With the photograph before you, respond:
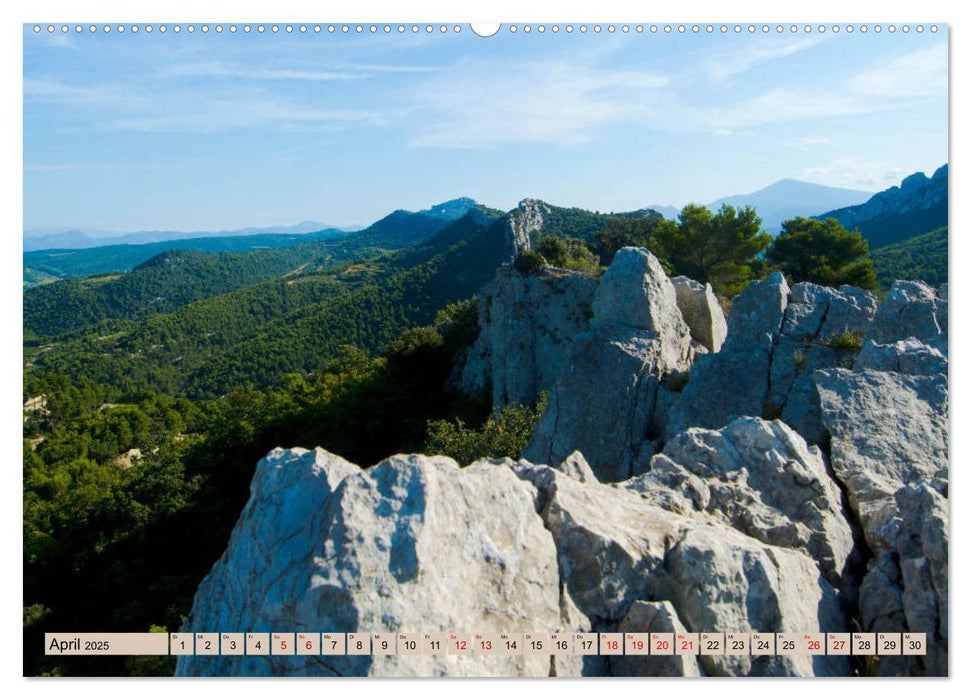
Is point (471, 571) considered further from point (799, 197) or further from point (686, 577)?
point (799, 197)

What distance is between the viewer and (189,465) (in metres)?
30.3

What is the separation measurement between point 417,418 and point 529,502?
25343 millimetres

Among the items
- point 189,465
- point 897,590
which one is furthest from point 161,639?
point 189,465

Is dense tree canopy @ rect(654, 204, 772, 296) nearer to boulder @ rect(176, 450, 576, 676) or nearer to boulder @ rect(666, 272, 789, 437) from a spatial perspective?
boulder @ rect(666, 272, 789, 437)

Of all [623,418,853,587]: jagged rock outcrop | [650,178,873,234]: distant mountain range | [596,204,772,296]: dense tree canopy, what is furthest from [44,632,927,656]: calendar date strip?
[596,204,772,296]: dense tree canopy

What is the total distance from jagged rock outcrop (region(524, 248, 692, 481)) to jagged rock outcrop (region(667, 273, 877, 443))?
128cm

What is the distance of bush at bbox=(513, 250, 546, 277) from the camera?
26062 millimetres

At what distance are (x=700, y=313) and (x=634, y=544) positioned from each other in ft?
46.9

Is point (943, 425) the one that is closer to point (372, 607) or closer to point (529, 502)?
point (529, 502)

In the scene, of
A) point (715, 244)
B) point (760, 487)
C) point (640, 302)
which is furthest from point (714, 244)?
point (760, 487)

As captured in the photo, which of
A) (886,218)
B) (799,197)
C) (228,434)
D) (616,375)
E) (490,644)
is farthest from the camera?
(886,218)

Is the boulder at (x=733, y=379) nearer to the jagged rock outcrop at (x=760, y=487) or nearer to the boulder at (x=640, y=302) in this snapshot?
the boulder at (x=640, y=302)

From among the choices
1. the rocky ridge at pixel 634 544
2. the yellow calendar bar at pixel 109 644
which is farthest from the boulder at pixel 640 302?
the yellow calendar bar at pixel 109 644

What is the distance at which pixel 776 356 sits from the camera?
13570 millimetres
